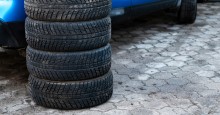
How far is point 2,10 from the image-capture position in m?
3.50

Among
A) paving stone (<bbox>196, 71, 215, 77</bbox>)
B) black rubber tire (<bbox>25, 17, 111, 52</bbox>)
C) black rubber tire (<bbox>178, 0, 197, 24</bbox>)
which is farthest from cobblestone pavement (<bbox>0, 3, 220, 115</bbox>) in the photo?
black rubber tire (<bbox>25, 17, 111, 52</bbox>)

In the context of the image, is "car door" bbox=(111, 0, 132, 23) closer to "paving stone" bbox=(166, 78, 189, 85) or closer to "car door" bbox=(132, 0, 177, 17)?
"car door" bbox=(132, 0, 177, 17)

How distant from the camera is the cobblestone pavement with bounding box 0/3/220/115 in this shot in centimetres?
341

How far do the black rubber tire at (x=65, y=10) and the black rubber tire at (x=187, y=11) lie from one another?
10.3 ft

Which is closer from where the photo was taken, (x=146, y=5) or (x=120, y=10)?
(x=120, y=10)

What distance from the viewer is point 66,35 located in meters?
3.07

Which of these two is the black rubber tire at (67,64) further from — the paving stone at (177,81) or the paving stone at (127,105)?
the paving stone at (177,81)

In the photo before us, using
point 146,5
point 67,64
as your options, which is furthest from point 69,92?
point 146,5

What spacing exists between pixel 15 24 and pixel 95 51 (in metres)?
0.84

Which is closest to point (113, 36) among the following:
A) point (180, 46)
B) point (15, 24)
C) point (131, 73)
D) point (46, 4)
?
point (180, 46)

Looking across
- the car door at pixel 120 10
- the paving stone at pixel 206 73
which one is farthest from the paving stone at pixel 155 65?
the car door at pixel 120 10

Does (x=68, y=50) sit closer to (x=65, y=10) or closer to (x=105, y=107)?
(x=65, y=10)

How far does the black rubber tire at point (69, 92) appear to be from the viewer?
322 cm

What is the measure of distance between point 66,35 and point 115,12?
64.2 inches
